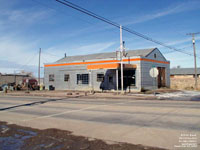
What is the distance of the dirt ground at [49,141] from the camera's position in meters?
5.40

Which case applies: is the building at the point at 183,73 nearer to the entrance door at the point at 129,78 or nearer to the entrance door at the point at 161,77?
the entrance door at the point at 161,77

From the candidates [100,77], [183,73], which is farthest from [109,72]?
[183,73]

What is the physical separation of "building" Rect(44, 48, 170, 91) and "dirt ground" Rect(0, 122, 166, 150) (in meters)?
17.8

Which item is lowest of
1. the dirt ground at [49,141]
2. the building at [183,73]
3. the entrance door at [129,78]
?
the dirt ground at [49,141]

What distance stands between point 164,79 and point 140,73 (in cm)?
769

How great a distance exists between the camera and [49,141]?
603 centimetres

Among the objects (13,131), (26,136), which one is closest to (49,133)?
(26,136)

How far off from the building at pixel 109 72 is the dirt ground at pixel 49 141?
1778cm

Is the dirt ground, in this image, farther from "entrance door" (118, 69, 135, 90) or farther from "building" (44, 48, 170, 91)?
"entrance door" (118, 69, 135, 90)

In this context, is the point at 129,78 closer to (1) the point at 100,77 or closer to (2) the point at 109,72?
(2) the point at 109,72

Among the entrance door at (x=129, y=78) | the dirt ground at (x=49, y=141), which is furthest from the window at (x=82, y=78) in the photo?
the dirt ground at (x=49, y=141)

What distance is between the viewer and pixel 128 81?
93.2ft

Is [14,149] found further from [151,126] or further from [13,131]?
[151,126]

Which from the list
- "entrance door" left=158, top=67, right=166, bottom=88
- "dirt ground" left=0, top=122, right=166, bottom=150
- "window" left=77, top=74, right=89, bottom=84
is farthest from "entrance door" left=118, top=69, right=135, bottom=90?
"dirt ground" left=0, top=122, right=166, bottom=150
